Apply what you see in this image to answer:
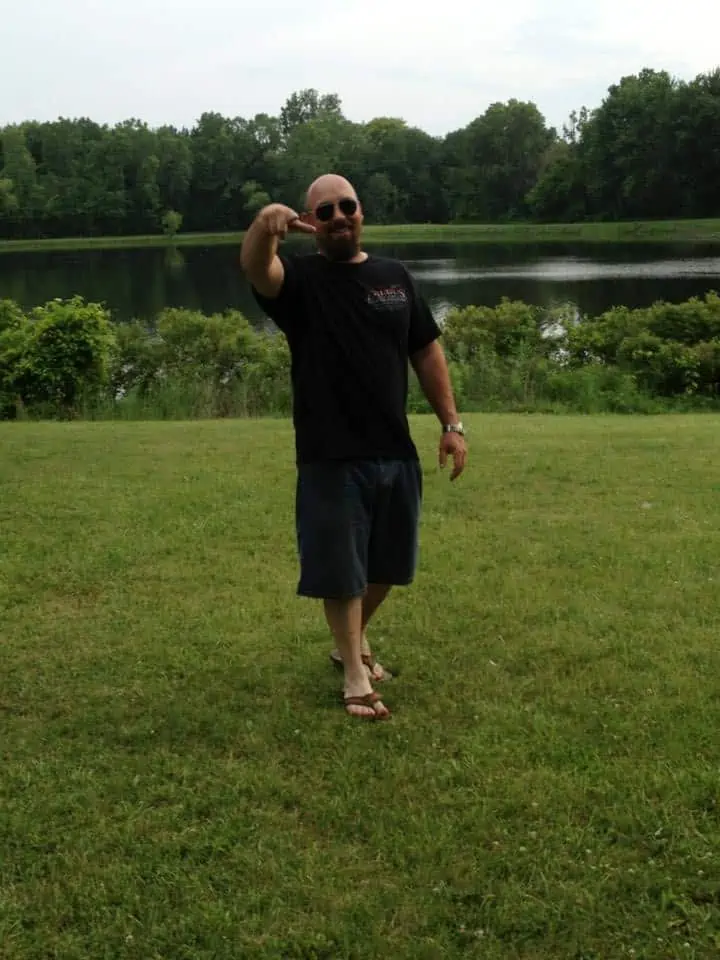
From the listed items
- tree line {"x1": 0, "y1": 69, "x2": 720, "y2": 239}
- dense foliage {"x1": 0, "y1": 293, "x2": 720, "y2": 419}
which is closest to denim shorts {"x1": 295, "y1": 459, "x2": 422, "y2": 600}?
dense foliage {"x1": 0, "y1": 293, "x2": 720, "y2": 419}

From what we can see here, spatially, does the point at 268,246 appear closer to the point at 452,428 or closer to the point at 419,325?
the point at 419,325

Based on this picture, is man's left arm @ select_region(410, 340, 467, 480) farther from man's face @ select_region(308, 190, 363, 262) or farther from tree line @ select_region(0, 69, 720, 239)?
tree line @ select_region(0, 69, 720, 239)

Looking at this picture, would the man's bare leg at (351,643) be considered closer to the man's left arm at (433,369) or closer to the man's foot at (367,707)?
the man's foot at (367,707)

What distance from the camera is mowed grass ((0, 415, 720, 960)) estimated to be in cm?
257

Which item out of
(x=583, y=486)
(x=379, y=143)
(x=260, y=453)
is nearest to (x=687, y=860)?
(x=583, y=486)

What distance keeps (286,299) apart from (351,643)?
1302mm

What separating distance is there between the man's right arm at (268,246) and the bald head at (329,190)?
0.47ft

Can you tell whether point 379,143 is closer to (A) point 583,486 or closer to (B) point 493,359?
(B) point 493,359

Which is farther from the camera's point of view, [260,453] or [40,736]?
[260,453]

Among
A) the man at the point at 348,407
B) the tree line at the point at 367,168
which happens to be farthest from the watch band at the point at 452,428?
the tree line at the point at 367,168

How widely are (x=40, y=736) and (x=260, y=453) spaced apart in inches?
196

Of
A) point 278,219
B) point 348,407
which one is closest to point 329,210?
point 278,219

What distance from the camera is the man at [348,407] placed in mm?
3482

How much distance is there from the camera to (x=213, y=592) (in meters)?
4.93
